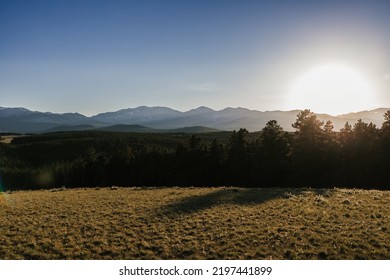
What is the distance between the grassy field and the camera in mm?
15289

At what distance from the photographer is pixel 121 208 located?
2611 centimetres

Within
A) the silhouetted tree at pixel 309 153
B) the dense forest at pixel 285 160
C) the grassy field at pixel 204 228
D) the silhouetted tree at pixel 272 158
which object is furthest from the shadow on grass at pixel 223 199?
the dense forest at pixel 285 160

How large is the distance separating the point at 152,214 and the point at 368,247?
14.1 metres

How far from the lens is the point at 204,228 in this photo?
19266 mm

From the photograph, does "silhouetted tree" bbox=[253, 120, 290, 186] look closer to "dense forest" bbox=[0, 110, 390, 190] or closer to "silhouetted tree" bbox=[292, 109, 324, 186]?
"dense forest" bbox=[0, 110, 390, 190]

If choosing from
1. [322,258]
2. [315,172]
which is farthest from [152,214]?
[315,172]

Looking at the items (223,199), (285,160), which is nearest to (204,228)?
(223,199)

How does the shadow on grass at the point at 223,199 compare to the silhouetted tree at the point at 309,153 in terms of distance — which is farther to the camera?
the silhouetted tree at the point at 309,153

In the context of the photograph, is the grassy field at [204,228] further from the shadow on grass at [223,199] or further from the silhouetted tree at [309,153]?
A: the silhouetted tree at [309,153]

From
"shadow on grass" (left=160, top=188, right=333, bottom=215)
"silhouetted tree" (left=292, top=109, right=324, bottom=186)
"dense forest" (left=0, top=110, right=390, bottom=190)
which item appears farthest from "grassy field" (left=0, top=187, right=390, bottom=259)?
"dense forest" (left=0, top=110, right=390, bottom=190)

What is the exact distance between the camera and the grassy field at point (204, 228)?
50.2ft

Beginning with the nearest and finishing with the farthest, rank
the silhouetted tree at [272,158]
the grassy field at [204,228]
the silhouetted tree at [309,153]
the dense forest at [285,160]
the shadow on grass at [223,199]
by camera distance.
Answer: the grassy field at [204,228]
the shadow on grass at [223,199]
the dense forest at [285,160]
the silhouetted tree at [309,153]
the silhouetted tree at [272,158]

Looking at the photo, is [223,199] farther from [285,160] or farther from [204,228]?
[285,160]
